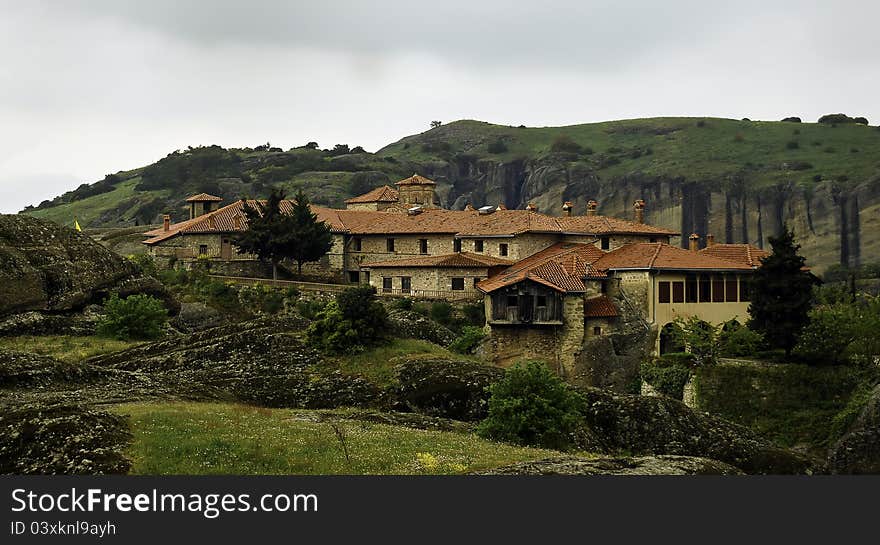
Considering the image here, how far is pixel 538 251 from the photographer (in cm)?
7669

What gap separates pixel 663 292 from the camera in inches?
2539

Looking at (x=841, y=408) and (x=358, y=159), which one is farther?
(x=358, y=159)

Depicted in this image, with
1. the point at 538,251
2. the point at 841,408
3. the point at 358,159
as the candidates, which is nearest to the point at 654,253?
the point at 538,251

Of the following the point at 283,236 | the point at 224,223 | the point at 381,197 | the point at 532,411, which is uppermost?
the point at 381,197

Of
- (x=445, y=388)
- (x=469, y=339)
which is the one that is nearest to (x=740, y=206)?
(x=469, y=339)

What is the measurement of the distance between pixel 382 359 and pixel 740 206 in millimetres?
139231

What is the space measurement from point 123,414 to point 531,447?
418 inches

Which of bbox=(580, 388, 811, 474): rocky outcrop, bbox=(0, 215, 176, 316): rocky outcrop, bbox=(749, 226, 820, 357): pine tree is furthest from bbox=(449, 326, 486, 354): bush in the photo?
bbox=(580, 388, 811, 474): rocky outcrop

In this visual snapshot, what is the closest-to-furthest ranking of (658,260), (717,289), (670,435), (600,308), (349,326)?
1. (670,435)
2. (349,326)
3. (600,308)
4. (658,260)
5. (717,289)

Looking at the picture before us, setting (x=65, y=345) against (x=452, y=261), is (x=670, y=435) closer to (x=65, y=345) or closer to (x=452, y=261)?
(x=65, y=345)

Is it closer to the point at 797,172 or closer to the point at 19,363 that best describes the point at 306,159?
the point at 797,172

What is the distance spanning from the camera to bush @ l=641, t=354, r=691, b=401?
184ft

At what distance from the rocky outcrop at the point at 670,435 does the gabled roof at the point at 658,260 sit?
29605 millimetres

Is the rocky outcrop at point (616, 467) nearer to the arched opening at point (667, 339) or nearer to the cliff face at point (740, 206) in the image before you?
the arched opening at point (667, 339)
